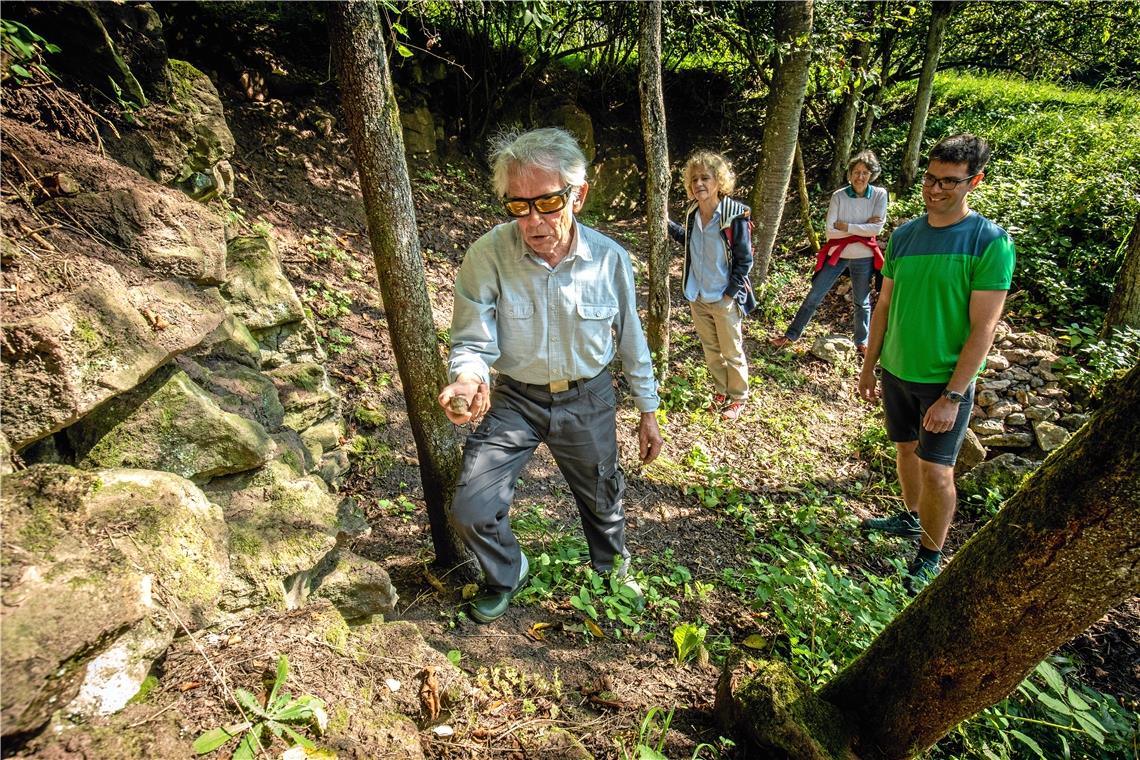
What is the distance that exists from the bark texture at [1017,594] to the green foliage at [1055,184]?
260 inches

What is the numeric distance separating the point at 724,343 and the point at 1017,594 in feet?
13.3

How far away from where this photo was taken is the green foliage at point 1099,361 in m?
5.37

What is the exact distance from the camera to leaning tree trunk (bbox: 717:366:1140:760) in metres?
1.39

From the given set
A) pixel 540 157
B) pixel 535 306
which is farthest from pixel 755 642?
pixel 540 157

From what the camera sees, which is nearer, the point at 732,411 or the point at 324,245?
the point at 732,411

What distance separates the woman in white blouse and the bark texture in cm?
511

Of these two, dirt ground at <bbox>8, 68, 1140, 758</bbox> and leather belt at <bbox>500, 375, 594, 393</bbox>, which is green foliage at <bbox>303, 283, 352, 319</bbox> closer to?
dirt ground at <bbox>8, 68, 1140, 758</bbox>

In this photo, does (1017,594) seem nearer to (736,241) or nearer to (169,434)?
(169,434)

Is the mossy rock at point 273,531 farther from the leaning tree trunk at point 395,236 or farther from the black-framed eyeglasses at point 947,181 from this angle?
the black-framed eyeglasses at point 947,181

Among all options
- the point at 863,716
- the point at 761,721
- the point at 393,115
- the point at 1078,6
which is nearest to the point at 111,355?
the point at 393,115

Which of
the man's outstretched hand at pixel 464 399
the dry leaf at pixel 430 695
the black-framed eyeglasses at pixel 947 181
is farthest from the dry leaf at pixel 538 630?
the black-framed eyeglasses at pixel 947 181

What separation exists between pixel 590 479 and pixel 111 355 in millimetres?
2115

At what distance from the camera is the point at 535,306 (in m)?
2.65

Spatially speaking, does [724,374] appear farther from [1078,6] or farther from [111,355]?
[1078,6]
